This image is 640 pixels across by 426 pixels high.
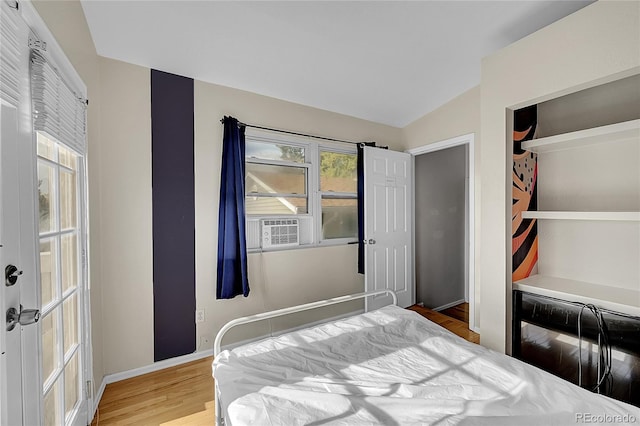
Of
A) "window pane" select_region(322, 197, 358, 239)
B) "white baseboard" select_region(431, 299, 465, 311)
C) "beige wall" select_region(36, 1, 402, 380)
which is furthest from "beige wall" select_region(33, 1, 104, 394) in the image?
"white baseboard" select_region(431, 299, 465, 311)

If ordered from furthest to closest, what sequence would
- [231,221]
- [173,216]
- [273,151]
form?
1. [273,151]
2. [231,221]
3. [173,216]

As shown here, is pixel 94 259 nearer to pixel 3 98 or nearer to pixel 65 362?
pixel 65 362

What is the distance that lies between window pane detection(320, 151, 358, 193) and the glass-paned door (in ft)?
7.06

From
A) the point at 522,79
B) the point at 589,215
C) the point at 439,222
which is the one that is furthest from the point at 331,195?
the point at 589,215

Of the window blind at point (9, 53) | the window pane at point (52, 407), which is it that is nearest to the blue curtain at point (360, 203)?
the window pane at point (52, 407)

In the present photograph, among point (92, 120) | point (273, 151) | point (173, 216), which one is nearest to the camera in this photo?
point (92, 120)

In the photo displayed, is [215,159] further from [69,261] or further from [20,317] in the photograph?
[20,317]

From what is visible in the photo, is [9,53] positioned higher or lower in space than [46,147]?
higher

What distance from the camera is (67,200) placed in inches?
60.2

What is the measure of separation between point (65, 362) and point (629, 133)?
342cm

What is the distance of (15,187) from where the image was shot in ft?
3.21

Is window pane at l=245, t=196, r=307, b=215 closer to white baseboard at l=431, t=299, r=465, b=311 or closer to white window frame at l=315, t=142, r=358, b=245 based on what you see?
white window frame at l=315, t=142, r=358, b=245

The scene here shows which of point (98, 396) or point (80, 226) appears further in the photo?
point (98, 396)

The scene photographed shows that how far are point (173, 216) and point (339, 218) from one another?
1.80 meters
